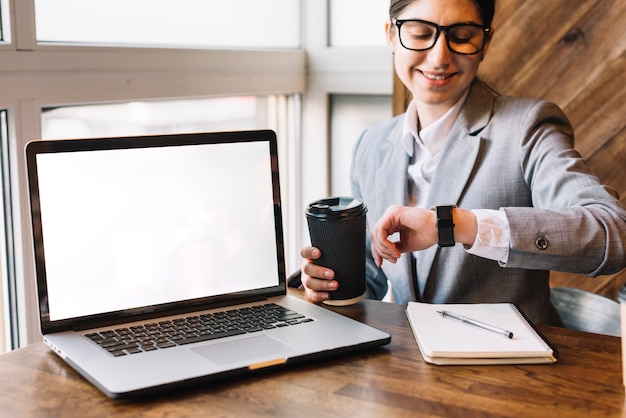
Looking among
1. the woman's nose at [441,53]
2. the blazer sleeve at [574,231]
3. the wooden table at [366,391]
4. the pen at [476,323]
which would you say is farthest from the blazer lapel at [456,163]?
the wooden table at [366,391]

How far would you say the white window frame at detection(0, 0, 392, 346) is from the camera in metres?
1.61

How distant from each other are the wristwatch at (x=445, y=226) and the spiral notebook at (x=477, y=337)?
0.38 feet

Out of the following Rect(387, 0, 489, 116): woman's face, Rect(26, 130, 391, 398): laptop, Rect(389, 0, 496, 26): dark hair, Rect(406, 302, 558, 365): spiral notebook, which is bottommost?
Rect(406, 302, 558, 365): spiral notebook

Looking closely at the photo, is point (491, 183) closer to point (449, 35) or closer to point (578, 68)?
point (449, 35)

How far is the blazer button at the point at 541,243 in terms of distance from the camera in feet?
4.22

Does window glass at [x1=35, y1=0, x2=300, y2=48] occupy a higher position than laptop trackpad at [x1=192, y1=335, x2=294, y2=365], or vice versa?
window glass at [x1=35, y1=0, x2=300, y2=48]

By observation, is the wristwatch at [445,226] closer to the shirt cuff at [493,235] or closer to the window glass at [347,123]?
the shirt cuff at [493,235]

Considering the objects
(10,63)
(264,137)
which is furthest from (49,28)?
(264,137)

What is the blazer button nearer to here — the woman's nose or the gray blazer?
the gray blazer

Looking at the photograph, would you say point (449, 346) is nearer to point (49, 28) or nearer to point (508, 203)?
point (508, 203)

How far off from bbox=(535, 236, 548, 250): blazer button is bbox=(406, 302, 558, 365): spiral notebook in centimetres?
11

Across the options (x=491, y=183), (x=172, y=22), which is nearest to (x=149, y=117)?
(x=172, y=22)

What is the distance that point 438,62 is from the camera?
1.58 m

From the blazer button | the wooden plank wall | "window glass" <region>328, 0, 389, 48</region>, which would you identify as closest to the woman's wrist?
the blazer button
